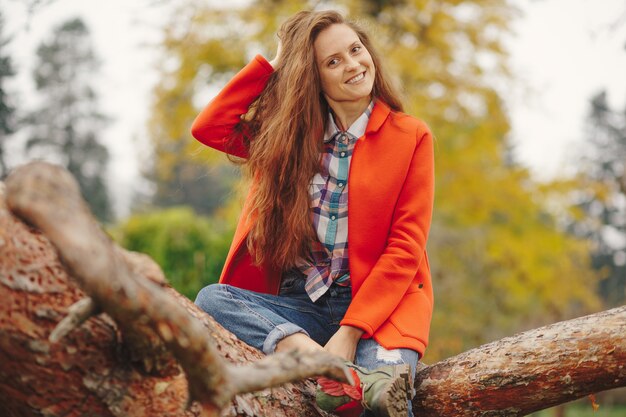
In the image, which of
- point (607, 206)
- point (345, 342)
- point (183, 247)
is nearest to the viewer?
point (345, 342)

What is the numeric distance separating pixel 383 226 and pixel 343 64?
0.71 meters

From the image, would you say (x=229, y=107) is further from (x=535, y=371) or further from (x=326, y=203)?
(x=535, y=371)

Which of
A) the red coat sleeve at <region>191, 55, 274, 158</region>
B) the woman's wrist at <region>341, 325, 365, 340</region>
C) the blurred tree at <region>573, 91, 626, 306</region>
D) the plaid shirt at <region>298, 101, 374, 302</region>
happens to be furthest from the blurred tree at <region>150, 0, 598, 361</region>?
the blurred tree at <region>573, 91, 626, 306</region>

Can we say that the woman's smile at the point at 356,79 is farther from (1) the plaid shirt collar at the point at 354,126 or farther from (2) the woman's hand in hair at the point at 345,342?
(2) the woman's hand in hair at the point at 345,342

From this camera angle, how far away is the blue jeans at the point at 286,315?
2256 millimetres

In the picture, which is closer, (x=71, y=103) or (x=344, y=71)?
(x=344, y=71)

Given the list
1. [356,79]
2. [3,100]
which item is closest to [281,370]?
[356,79]

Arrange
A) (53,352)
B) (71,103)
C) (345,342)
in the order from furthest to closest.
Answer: (71,103) → (345,342) → (53,352)

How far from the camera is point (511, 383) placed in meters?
2.09

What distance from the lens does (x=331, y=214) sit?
2604 mm

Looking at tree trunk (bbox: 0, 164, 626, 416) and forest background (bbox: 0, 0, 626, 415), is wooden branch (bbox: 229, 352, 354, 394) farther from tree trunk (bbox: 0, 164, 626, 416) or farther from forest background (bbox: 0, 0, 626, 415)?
forest background (bbox: 0, 0, 626, 415)

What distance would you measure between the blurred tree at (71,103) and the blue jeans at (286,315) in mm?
24900

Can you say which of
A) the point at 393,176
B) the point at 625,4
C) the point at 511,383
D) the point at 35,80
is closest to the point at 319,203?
the point at 393,176

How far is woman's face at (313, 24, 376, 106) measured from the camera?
8.80 ft
